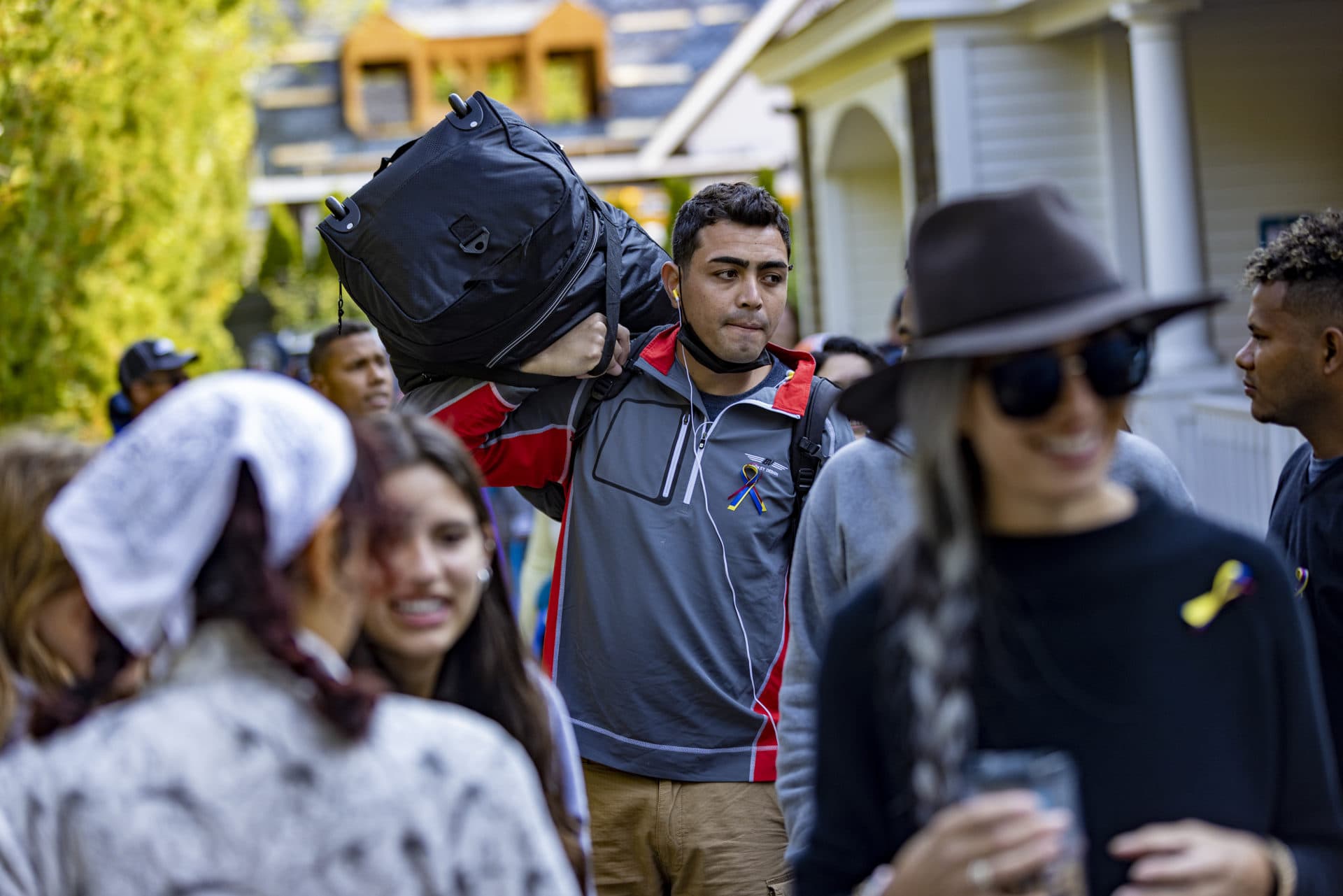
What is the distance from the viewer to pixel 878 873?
2.13 meters

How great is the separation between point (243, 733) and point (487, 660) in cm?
90

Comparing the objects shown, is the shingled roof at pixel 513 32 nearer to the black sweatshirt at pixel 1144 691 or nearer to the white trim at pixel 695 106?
the white trim at pixel 695 106

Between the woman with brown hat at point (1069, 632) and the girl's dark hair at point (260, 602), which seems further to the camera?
the woman with brown hat at point (1069, 632)

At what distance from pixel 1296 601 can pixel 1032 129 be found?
11384 mm

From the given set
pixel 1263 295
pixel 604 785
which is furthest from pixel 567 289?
pixel 1263 295

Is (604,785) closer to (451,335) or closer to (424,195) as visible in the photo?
(451,335)

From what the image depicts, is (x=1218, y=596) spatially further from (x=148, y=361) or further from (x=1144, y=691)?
(x=148, y=361)

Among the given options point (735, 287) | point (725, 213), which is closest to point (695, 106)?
point (725, 213)

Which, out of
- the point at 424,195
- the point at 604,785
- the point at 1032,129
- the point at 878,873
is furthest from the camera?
the point at 1032,129

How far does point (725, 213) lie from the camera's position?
14.2 ft

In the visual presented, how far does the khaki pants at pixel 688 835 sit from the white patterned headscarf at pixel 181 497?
2.22 metres

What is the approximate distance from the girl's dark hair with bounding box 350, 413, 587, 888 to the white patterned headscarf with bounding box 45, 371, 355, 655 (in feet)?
1.81

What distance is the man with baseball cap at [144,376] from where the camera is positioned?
8.10 metres

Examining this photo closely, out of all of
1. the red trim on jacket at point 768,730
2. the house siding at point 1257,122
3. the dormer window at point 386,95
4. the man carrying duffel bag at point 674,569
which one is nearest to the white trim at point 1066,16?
the house siding at point 1257,122
